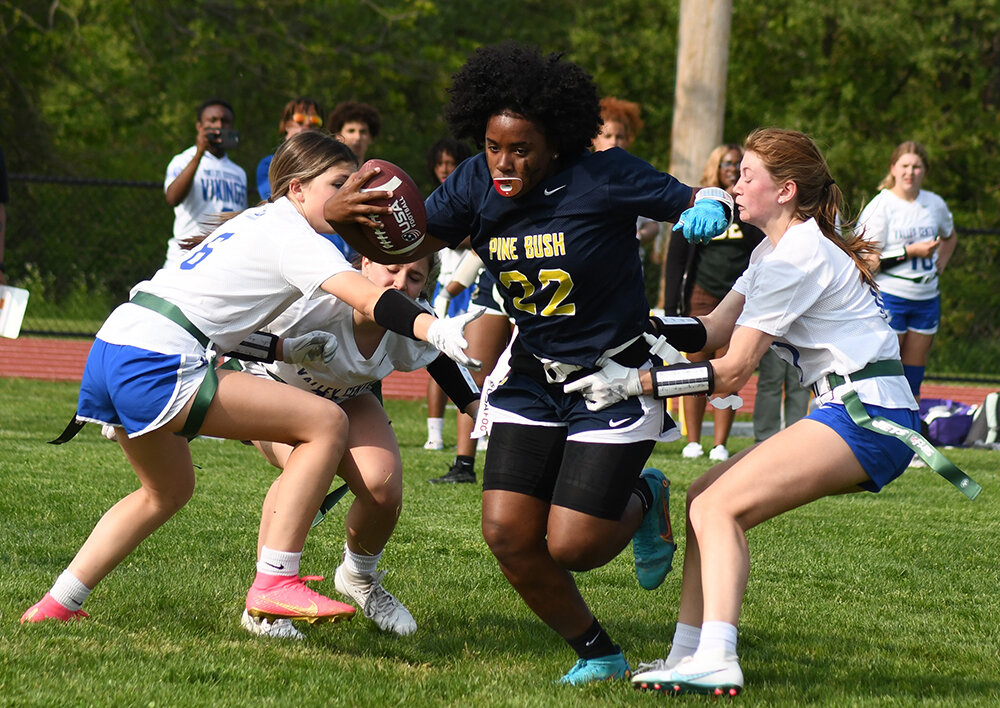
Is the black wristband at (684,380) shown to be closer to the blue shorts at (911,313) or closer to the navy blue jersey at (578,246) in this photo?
the navy blue jersey at (578,246)

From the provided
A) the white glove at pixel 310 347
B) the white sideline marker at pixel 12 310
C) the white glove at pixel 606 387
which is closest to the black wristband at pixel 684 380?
the white glove at pixel 606 387

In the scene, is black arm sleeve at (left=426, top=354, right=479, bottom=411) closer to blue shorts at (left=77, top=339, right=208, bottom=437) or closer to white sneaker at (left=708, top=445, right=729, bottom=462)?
blue shorts at (left=77, top=339, right=208, bottom=437)

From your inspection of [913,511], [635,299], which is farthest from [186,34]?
[635,299]

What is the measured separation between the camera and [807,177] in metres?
3.99

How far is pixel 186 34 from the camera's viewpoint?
22672 millimetres

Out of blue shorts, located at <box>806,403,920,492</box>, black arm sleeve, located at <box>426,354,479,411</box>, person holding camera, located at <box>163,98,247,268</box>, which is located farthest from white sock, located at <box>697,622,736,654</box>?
person holding camera, located at <box>163,98,247,268</box>

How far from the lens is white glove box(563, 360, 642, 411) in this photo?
12.5 feet

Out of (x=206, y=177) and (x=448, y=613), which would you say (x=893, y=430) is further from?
(x=206, y=177)

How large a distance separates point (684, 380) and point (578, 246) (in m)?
0.54

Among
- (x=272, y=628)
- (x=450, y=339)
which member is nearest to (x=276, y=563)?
(x=272, y=628)

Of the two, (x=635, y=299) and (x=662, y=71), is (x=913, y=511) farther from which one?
(x=662, y=71)

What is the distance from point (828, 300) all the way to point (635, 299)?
0.61m

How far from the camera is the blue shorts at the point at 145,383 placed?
151 inches

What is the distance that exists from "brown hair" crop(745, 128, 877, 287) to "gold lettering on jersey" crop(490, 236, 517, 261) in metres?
0.86
